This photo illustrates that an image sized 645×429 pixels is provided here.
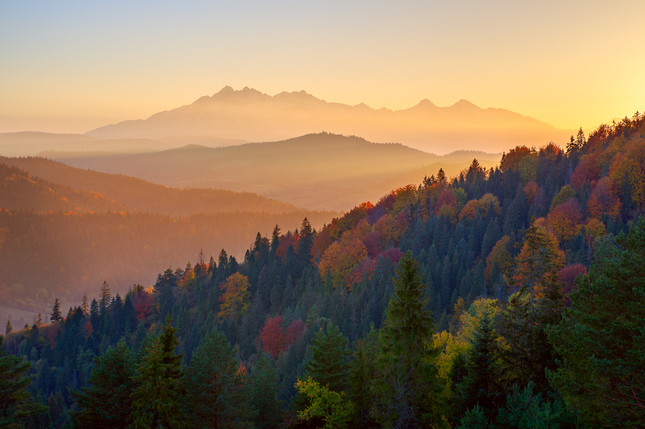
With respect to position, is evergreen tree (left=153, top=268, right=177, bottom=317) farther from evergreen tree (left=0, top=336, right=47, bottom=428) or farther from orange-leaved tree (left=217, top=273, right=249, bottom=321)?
evergreen tree (left=0, top=336, right=47, bottom=428)

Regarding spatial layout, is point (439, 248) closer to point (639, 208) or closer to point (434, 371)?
point (639, 208)

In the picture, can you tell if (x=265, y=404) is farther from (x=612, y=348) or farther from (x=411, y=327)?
(x=612, y=348)

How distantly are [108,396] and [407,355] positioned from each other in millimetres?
20011

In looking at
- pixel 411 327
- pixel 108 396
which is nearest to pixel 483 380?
pixel 411 327

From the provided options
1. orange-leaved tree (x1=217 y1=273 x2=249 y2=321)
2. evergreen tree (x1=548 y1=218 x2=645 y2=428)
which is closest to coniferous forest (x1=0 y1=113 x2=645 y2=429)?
evergreen tree (x1=548 y1=218 x2=645 y2=428)

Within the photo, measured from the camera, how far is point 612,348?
17531 mm

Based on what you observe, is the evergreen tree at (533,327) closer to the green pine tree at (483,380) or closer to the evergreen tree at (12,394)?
the green pine tree at (483,380)

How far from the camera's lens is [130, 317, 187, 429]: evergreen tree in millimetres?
24406

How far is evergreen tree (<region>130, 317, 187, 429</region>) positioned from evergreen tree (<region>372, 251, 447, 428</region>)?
11.4 meters

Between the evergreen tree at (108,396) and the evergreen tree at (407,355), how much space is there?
16.6 metres

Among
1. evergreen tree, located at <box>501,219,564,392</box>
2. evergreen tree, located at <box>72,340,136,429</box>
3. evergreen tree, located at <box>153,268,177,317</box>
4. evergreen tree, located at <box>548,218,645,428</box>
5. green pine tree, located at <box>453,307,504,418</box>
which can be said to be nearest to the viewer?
evergreen tree, located at <box>548,218,645,428</box>

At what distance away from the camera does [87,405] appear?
30.1 meters

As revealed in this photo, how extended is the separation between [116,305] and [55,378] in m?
26.8

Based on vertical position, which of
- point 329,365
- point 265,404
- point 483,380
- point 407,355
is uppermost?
point 407,355
